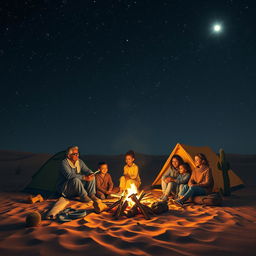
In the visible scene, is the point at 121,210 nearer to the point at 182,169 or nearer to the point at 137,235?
the point at 137,235

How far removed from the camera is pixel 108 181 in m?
6.81

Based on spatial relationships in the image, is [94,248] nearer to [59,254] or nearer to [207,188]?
[59,254]

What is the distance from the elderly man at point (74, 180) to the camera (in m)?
5.73

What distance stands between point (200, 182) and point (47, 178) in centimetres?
499

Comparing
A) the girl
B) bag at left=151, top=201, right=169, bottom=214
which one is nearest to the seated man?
the girl

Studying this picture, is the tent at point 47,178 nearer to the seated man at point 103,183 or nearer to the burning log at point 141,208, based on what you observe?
the seated man at point 103,183

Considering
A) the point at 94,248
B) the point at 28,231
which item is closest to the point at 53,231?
the point at 28,231

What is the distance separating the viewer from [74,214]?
422cm

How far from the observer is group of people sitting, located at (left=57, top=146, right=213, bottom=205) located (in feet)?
18.8

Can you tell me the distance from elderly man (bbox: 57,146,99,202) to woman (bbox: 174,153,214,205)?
7.70ft

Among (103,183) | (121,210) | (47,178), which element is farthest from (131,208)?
(47,178)

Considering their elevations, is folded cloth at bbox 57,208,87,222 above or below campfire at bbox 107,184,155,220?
below

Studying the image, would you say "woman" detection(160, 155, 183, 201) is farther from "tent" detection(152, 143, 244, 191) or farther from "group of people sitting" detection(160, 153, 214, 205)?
"tent" detection(152, 143, 244, 191)

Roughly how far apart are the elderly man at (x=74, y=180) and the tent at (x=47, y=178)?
126 centimetres
